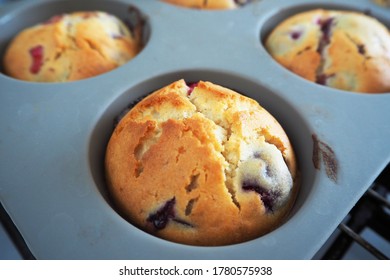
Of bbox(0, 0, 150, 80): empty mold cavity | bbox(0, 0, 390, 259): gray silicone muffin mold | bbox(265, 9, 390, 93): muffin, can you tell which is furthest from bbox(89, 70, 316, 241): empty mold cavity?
bbox(0, 0, 150, 80): empty mold cavity

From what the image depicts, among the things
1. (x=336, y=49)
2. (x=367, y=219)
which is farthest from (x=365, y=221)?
(x=336, y=49)

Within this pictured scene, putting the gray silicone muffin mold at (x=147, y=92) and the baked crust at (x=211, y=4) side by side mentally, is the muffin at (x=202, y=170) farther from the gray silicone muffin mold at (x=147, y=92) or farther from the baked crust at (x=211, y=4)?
the baked crust at (x=211, y=4)

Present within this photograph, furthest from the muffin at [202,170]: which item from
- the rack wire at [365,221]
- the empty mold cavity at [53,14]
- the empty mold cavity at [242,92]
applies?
the empty mold cavity at [53,14]

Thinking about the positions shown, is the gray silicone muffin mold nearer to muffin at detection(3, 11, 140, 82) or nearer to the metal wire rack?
muffin at detection(3, 11, 140, 82)

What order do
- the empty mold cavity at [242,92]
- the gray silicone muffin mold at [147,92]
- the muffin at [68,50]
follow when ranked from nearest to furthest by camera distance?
the gray silicone muffin mold at [147,92]
the empty mold cavity at [242,92]
the muffin at [68,50]

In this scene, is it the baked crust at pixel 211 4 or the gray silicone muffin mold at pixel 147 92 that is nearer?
the gray silicone muffin mold at pixel 147 92
